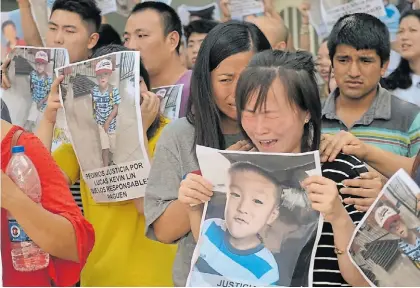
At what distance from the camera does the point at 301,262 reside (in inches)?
60.0

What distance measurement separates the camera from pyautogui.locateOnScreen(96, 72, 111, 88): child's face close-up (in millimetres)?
2197

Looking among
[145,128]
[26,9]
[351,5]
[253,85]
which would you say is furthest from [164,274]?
[26,9]

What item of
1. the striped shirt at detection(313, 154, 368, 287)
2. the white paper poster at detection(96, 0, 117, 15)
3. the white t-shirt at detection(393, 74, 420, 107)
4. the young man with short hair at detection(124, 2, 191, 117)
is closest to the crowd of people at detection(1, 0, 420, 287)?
the striped shirt at detection(313, 154, 368, 287)

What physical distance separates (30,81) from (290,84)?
1391 millimetres

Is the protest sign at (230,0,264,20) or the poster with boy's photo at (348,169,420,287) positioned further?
the protest sign at (230,0,264,20)

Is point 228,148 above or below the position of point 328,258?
above

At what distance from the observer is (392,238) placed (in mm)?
1432

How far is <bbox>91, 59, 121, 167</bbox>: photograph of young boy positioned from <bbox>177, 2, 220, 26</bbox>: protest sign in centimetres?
180

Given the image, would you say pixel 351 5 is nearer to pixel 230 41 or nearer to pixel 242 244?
pixel 230 41

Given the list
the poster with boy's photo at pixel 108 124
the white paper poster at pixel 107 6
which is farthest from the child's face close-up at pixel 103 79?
the white paper poster at pixel 107 6

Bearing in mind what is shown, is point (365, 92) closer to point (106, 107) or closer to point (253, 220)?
point (106, 107)

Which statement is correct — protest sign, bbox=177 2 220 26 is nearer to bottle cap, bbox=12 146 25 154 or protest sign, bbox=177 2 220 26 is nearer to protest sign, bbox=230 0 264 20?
protest sign, bbox=230 0 264 20

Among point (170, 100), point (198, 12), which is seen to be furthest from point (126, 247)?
point (198, 12)

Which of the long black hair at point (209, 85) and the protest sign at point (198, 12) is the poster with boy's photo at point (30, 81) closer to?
the long black hair at point (209, 85)
